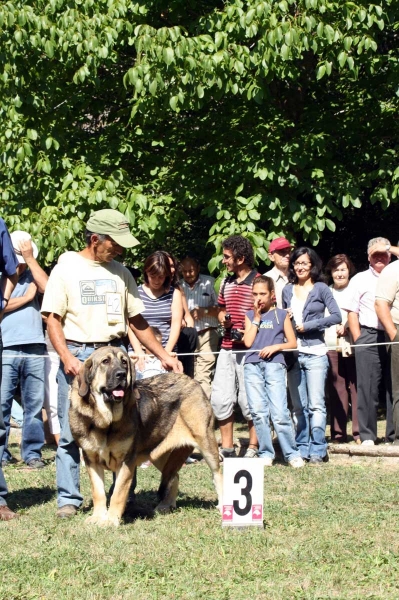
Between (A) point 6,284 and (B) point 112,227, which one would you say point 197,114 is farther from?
(B) point 112,227

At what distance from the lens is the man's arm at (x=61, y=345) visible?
6.90 m

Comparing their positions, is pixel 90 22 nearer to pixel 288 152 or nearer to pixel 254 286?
pixel 288 152

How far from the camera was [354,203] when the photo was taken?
11555 mm

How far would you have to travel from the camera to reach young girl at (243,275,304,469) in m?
9.63

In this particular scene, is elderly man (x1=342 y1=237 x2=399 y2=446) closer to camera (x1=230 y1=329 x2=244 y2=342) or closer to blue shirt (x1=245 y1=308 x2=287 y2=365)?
blue shirt (x1=245 y1=308 x2=287 y2=365)

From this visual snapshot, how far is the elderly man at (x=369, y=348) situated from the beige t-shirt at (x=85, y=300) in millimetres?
4284

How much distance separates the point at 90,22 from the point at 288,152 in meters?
2.70

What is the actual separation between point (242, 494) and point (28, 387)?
13.6ft

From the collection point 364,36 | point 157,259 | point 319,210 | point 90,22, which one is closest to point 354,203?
point 319,210

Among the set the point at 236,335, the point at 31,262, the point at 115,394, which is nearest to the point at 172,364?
the point at 115,394

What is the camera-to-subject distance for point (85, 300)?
7074 mm

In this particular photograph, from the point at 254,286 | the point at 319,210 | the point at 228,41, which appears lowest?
the point at 254,286

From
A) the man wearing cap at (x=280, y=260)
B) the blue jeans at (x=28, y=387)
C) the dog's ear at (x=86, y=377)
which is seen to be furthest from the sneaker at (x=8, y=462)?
the dog's ear at (x=86, y=377)

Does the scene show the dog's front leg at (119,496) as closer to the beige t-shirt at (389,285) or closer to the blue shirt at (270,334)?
the blue shirt at (270,334)
